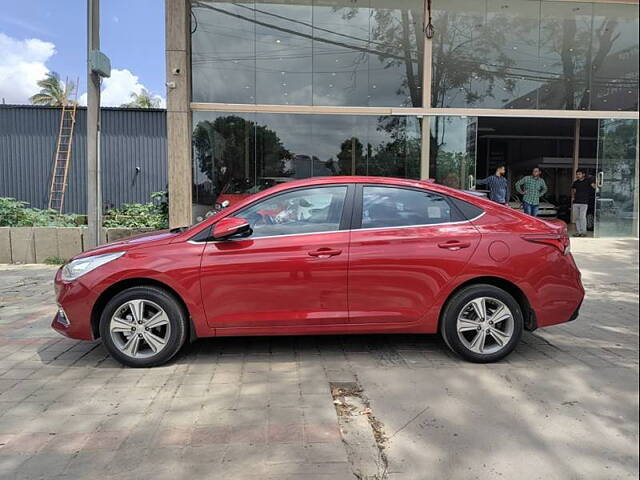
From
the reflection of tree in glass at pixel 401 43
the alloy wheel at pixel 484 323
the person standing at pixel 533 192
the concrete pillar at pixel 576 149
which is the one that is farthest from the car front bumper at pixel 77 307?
the concrete pillar at pixel 576 149

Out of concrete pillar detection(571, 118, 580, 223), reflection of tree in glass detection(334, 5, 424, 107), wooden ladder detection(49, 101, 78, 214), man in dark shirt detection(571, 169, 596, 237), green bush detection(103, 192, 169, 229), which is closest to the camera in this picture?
green bush detection(103, 192, 169, 229)

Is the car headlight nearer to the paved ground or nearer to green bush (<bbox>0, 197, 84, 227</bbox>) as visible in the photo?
the paved ground

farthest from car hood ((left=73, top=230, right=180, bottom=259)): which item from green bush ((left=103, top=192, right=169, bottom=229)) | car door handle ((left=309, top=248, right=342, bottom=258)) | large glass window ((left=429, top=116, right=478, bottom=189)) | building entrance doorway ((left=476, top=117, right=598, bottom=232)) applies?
building entrance doorway ((left=476, top=117, right=598, bottom=232))

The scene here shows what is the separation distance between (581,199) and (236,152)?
9.34 meters

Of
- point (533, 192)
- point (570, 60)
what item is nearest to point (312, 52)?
point (533, 192)

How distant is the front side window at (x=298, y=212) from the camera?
434 cm

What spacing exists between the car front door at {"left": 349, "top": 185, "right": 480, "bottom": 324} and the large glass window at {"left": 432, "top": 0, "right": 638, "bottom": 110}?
363 inches

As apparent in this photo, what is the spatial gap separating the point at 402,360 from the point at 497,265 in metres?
Answer: 1.16

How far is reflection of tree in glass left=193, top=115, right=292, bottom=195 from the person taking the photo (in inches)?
479

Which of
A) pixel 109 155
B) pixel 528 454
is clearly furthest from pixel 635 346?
pixel 109 155

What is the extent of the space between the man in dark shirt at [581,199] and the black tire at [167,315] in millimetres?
12807

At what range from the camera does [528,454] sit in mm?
2990

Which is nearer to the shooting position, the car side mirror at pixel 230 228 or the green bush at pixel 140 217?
the car side mirror at pixel 230 228

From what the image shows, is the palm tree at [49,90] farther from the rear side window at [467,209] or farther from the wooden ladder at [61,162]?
the rear side window at [467,209]
